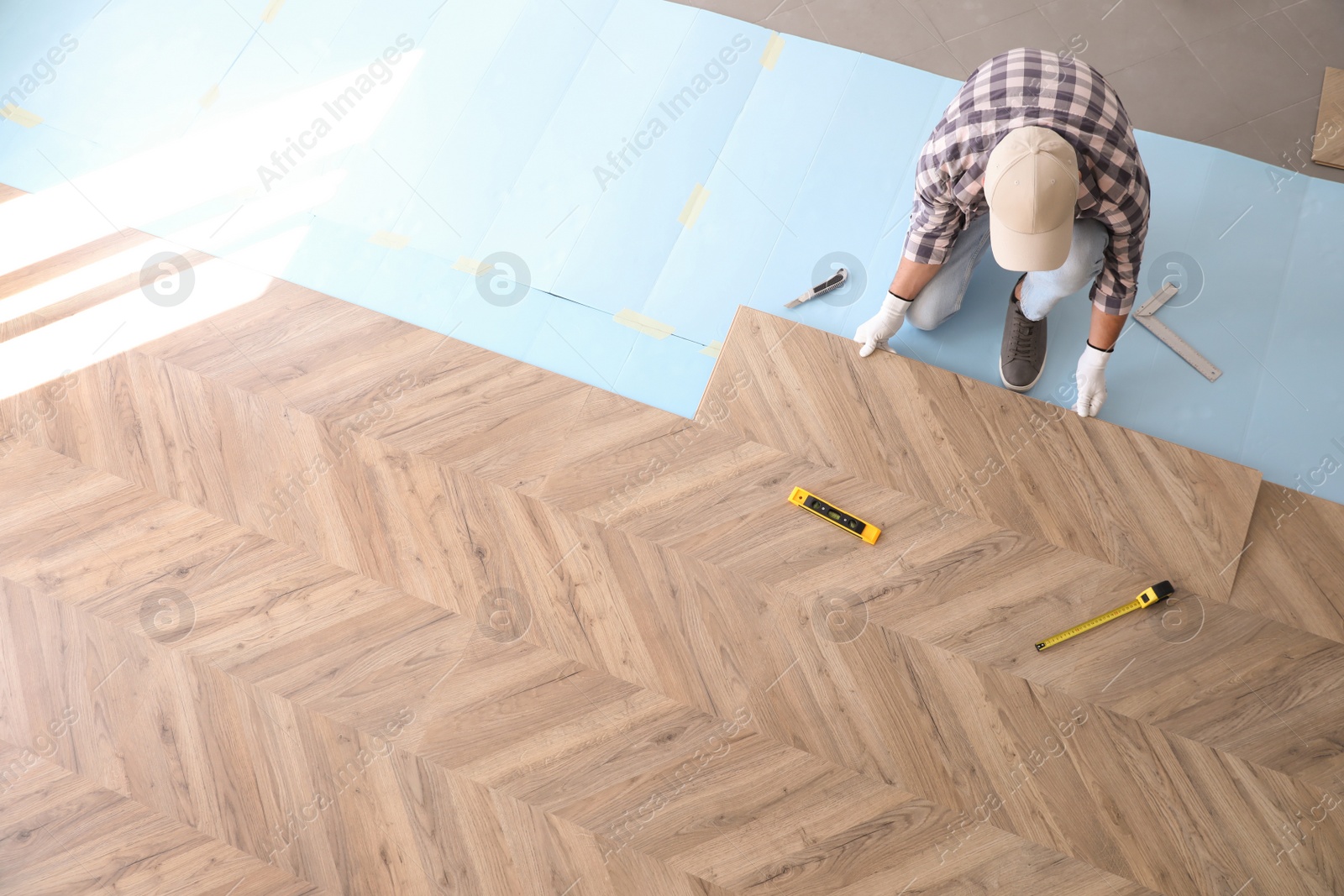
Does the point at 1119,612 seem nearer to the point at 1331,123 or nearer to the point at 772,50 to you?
the point at 1331,123

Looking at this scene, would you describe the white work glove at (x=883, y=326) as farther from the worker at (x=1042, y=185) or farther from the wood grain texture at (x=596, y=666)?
the wood grain texture at (x=596, y=666)

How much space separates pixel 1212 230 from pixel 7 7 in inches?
206

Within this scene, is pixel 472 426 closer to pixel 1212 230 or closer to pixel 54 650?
pixel 54 650

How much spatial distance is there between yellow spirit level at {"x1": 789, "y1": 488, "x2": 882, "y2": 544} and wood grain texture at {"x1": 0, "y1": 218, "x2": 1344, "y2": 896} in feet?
0.15

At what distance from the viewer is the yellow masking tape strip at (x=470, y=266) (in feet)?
10.6

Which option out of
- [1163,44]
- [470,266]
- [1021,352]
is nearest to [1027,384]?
[1021,352]

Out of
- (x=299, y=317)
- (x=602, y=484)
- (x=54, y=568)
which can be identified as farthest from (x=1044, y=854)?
(x=54, y=568)

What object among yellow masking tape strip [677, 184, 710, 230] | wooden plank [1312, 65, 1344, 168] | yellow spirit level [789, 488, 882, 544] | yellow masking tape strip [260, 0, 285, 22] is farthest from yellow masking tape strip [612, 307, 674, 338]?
wooden plank [1312, 65, 1344, 168]

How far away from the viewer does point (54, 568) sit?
284 centimetres

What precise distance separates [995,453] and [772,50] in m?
1.93

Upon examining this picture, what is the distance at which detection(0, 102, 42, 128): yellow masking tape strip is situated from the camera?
11.7ft

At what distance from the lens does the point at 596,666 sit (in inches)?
103

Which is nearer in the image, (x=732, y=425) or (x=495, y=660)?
(x=495, y=660)

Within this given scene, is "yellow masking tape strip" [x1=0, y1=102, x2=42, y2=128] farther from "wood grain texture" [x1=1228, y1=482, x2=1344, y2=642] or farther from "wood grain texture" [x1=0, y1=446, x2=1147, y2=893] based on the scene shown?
"wood grain texture" [x1=1228, y1=482, x2=1344, y2=642]
